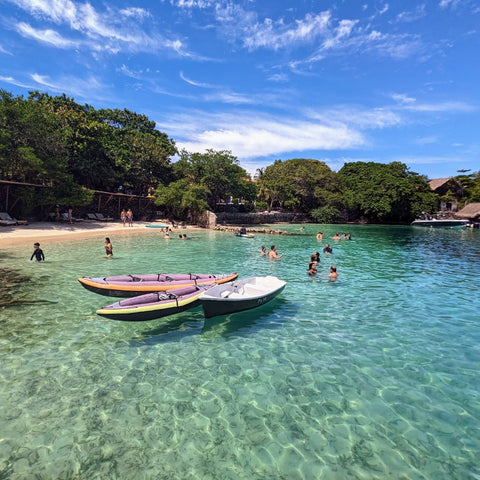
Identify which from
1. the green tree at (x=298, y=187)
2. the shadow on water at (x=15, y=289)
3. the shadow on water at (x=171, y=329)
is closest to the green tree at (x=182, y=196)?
the green tree at (x=298, y=187)

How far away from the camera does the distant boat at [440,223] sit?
57031 mm

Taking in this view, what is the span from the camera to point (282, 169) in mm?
67938

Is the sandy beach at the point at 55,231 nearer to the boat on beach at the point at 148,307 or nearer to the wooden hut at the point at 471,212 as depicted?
the boat on beach at the point at 148,307

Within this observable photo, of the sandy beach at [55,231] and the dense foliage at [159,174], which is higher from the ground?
the dense foliage at [159,174]

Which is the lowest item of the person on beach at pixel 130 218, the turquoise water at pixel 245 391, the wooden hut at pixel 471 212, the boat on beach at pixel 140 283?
the turquoise water at pixel 245 391

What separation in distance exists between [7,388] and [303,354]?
6.84 meters

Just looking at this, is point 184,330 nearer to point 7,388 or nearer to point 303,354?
point 303,354

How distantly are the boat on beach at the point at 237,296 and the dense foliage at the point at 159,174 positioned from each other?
27.4 metres

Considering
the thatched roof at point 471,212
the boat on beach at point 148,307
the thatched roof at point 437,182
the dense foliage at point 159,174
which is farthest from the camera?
the thatched roof at point 437,182

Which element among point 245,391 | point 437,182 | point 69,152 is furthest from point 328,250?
point 437,182

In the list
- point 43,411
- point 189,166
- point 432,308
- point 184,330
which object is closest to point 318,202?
point 189,166

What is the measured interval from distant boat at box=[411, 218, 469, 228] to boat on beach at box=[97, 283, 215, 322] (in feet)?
209

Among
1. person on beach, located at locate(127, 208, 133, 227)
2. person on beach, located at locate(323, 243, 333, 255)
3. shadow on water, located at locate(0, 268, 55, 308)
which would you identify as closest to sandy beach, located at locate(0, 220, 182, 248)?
person on beach, located at locate(127, 208, 133, 227)

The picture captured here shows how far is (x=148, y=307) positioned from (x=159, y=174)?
149ft
